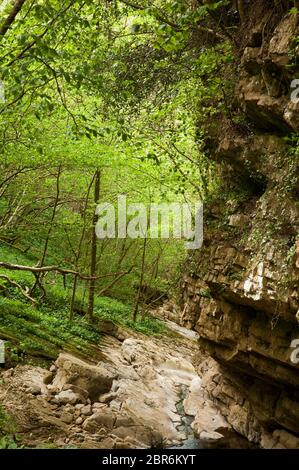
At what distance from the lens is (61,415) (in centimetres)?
907

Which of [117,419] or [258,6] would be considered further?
[117,419]

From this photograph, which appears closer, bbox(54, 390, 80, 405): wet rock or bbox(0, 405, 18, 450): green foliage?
bbox(0, 405, 18, 450): green foliage

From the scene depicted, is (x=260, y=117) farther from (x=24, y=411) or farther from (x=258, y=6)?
(x=24, y=411)

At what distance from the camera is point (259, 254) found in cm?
787

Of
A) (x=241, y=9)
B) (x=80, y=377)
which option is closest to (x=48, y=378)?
(x=80, y=377)

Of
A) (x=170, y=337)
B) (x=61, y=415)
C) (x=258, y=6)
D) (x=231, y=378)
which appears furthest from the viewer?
(x=170, y=337)

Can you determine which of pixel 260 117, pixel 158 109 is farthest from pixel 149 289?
pixel 260 117

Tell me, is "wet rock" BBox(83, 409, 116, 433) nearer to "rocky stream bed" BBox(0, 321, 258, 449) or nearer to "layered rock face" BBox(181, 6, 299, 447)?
"rocky stream bed" BBox(0, 321, 258, 449)

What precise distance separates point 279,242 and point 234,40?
4323 millimetres

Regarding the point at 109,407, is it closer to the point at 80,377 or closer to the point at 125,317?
the point at 80,377

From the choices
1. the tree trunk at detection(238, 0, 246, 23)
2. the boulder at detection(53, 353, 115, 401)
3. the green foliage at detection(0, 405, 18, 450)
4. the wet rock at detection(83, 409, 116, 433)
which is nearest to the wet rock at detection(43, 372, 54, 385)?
the boulder at detection(53, 353, 115, 401)

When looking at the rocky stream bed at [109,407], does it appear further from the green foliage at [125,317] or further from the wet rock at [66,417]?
the green foliage at [125,317]

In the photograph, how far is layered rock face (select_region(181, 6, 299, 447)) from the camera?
23.8 feet

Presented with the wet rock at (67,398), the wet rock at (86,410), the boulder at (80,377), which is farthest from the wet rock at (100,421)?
the boulder at (80,377)
